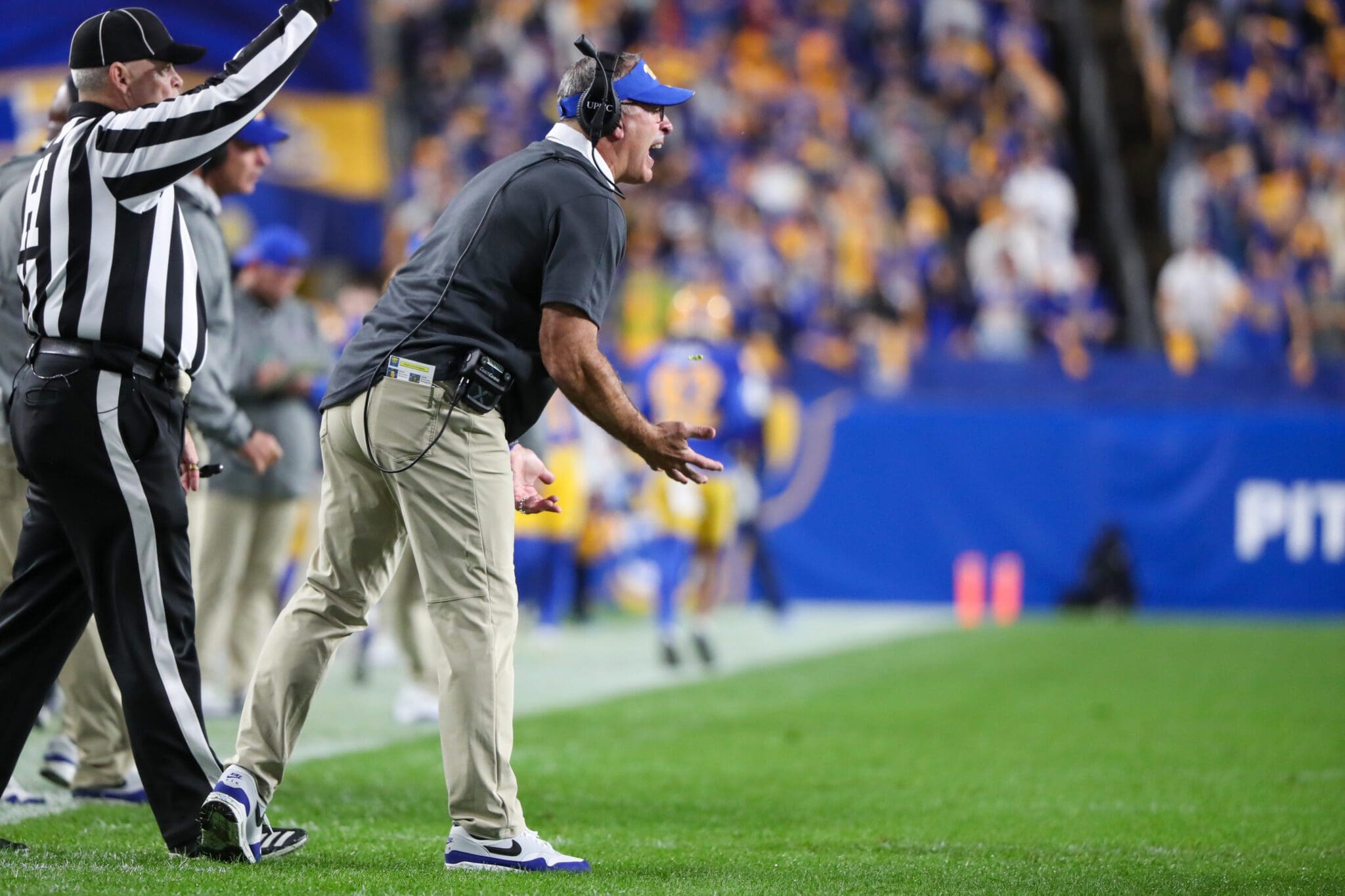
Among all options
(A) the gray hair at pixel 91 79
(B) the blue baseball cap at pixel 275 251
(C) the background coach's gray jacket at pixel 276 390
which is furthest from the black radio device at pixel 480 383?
(B) the blue baseball cap at pixel 275 251

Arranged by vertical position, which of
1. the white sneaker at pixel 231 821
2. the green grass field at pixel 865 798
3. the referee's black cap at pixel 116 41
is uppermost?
the referee's black cap at pixel 116 41

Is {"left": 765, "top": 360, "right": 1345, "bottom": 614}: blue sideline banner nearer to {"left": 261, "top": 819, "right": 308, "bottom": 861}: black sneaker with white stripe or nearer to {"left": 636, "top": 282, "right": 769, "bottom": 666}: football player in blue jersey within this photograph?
{"left": 636, "top": 282, "right": 769, "bottom": 666}: football player in blue jersey

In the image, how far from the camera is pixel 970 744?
24.9ft

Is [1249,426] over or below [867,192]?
below

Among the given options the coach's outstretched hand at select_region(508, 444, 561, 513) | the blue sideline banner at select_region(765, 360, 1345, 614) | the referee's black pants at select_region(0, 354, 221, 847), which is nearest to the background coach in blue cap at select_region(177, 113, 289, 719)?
the referee's black pants at select_region(0, 354, 221, 847)

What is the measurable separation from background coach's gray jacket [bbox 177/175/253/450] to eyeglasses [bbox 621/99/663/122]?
1.85 m

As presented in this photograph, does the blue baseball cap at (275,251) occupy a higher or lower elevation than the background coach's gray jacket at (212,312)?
higher

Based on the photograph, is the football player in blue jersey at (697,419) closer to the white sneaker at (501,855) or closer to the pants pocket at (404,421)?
the white sneaker at (501,855)

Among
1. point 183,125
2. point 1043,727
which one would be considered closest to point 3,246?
point 183,125

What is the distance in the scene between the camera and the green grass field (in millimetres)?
4398

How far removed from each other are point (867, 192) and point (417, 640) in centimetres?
1236

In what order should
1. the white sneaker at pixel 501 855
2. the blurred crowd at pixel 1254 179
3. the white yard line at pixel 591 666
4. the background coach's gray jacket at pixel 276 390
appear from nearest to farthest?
the white sneaker at pixel 501 855 → the white yard line at pixel 591 666 → the background coach's gray jacket at pixel 276 390 → the blurred crowd at pixel 1254 179

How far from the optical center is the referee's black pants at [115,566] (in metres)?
4.29

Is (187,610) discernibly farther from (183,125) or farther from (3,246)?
(3,246)
